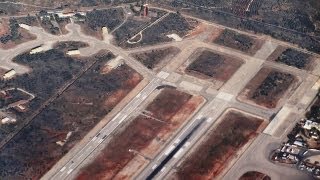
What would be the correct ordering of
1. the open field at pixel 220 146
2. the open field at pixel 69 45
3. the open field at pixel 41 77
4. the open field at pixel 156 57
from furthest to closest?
the open field at pixel 69 45
the open field at pixel 156 57
the open field at pixel 41 77
the open field at pixel 220 146

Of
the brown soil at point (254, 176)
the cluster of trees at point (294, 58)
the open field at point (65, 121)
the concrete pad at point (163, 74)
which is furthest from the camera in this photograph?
the cluster of trees at point (294, 58)

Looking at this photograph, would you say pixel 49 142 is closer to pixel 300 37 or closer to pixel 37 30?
pixel 37 30

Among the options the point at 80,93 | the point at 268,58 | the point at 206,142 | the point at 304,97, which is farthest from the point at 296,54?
the point at 80,93

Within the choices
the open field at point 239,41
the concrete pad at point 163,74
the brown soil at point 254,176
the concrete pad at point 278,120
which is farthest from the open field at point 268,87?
the brown soil at point 254,176

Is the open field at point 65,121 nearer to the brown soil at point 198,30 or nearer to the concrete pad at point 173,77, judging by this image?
the concrete pad at point 173,77

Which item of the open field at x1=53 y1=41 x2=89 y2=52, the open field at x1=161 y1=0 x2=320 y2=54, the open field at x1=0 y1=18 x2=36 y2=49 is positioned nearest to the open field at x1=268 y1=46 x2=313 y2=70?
the open field at x1=161 y1=0 x2=320 y2=54

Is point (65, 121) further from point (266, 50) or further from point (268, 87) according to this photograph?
point (266, 50)

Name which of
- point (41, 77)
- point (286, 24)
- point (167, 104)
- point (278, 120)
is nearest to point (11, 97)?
point (41, 77)
